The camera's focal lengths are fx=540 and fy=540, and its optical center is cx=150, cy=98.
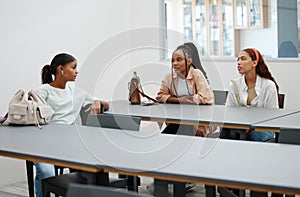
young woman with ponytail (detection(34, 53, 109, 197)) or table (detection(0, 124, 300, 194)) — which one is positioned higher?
young woman with ponytail (detection(34, 53, 109, 197))

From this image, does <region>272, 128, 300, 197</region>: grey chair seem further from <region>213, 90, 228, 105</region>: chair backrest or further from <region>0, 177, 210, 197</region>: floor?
<region>213, 90, 228, 105</region>: chair backrest

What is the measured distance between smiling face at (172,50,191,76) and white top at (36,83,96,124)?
2.82 ft

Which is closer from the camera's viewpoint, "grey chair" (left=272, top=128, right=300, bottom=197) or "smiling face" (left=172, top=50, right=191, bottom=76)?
"grey chair" (left=272, top=128, right=300, bottom=197)

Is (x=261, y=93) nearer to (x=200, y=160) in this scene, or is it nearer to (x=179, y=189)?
(x=179, y=189)

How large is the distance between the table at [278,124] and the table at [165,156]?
58 cm

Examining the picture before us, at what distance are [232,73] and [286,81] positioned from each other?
0.66m

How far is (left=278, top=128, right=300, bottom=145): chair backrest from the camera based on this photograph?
298 centimetres

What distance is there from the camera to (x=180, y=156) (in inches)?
107

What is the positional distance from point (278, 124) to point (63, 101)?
5.45ft

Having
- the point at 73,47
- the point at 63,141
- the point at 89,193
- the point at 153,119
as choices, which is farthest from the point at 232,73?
the point at 89,193

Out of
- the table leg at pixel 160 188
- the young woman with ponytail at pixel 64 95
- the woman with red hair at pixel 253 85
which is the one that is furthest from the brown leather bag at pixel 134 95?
the table leg at pixel 160 188

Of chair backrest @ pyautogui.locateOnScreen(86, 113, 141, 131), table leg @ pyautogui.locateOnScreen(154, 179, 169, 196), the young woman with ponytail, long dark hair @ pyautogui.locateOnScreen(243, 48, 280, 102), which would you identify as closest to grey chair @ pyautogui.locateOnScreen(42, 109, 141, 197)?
chair backrest @ pyautogui.locateOnScreen(86, 113, 141, 131)

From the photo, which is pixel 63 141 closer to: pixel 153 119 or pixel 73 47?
pixel 153 119

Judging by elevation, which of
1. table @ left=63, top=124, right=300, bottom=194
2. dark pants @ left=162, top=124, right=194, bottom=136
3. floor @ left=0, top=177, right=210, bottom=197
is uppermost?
table @ left=63, top=124, right=300, bottom=194
